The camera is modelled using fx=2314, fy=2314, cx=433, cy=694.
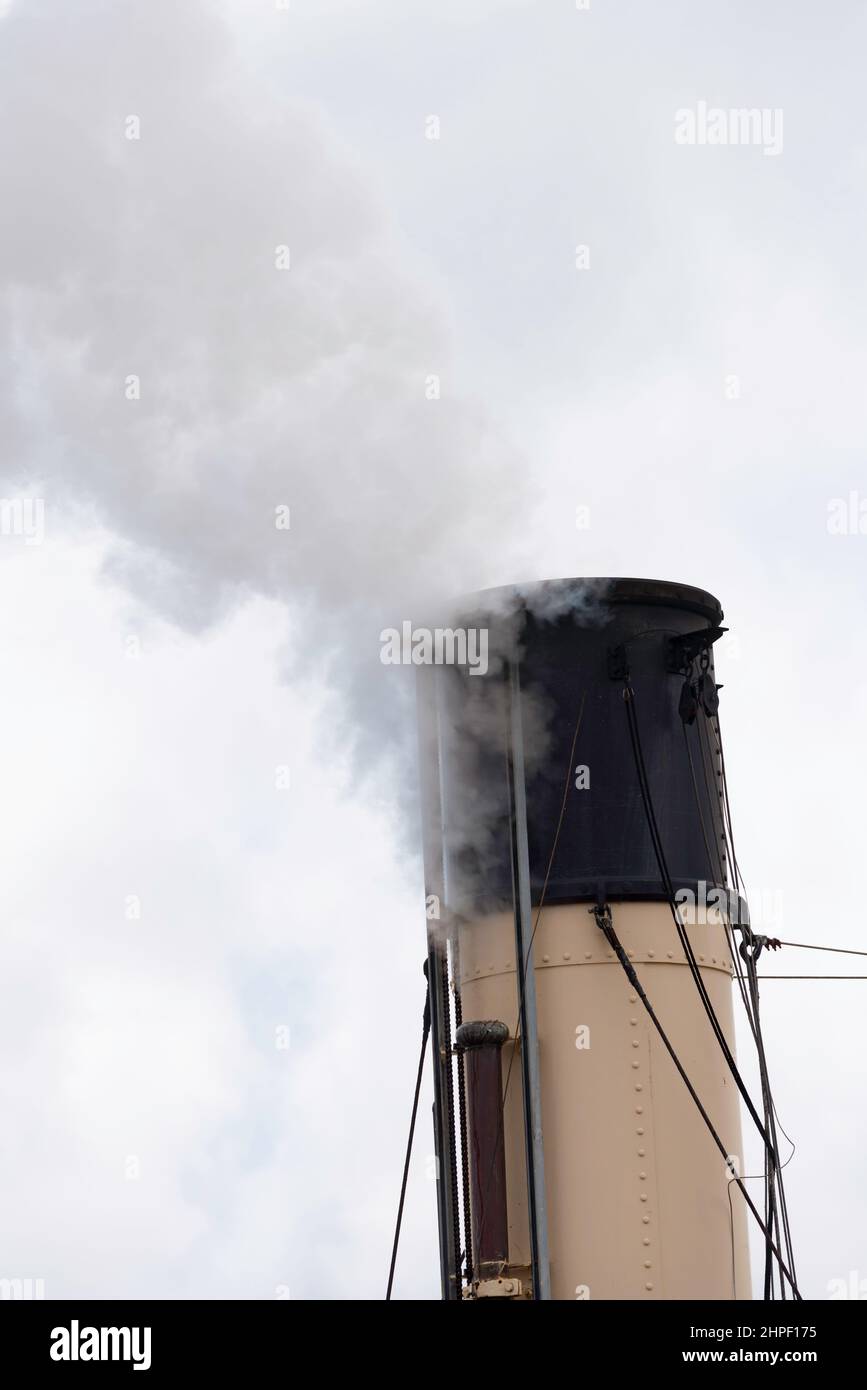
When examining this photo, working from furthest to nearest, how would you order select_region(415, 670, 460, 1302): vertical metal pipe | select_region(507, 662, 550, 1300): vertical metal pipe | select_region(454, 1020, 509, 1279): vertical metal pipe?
select_region(415, 670, 460, 1302): vertical metal pipe < select_region(454, 1020, 509, 1279): vertical metal pipe < select_region(507, 662, 550, 1300): vertical metal pipe

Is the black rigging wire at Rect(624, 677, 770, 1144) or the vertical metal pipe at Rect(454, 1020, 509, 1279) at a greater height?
the black rigging wire at Rect(624, 677, 770, 1144)

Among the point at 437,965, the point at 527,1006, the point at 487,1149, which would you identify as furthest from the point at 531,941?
the point at 487,1149

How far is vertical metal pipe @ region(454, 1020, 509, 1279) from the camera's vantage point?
1315 cm

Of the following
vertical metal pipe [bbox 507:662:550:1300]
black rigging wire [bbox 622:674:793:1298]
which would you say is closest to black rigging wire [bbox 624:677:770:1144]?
black rigging wire [bbox 622:674:793:1298]

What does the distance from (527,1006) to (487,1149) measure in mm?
849

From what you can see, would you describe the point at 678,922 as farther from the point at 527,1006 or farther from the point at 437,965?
the point at 437,965

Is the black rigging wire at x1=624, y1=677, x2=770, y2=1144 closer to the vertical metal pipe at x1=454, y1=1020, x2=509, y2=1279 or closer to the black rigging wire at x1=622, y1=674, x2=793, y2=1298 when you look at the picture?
the black rigging wire at x1=622, y1=674, x2=793, y2=1298

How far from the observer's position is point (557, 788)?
13.7 meters

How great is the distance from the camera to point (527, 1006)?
1321cm

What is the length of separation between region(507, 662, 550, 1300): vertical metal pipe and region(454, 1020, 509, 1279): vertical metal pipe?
179mm

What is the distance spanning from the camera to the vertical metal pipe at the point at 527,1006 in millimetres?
12920

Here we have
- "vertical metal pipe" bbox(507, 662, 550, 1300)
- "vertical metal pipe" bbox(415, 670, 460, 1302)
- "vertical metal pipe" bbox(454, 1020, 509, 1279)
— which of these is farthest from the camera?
"vertical metal pipe" bbox(415, 670, 460, 1302)

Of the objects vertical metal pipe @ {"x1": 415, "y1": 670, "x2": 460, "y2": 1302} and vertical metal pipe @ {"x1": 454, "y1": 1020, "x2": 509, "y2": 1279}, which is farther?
vertical metal pipe @ {"x1": 415, "y1": 670, "x2": 460, "y2": 1302}
